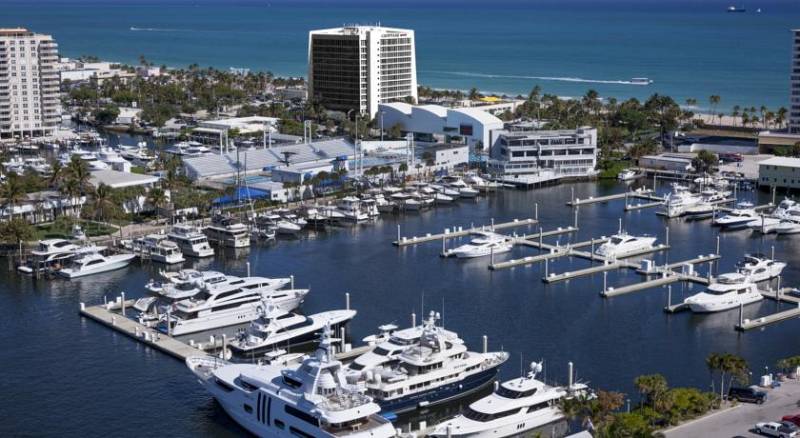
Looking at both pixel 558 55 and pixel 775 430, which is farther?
pixel 558 55

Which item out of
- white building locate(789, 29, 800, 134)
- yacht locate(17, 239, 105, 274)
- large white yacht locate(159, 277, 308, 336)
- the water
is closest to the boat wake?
white building locate(789, 29, 800, 134)

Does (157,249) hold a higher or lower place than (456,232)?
lower

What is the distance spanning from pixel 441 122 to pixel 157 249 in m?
31.3

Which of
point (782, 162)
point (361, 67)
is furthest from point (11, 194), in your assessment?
point (361, 67)

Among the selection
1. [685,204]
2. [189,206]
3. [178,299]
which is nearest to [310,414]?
[178,299]

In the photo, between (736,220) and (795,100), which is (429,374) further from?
(795,100)

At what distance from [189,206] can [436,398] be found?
76.7 feet

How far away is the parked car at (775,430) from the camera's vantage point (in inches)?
937

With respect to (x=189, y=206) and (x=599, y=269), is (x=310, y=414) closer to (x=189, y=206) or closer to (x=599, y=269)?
(x=599, y=269)

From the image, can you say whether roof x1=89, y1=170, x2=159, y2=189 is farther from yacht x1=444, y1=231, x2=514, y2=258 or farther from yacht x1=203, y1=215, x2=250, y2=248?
yacht x1=444, y1=231, x2=514, y2=258

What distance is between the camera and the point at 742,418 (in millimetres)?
25359

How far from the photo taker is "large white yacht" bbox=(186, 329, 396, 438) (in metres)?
24.1

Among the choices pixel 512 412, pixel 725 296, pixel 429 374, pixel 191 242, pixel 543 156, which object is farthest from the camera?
pixel 543 156

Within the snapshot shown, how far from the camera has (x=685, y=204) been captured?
1983 inches
